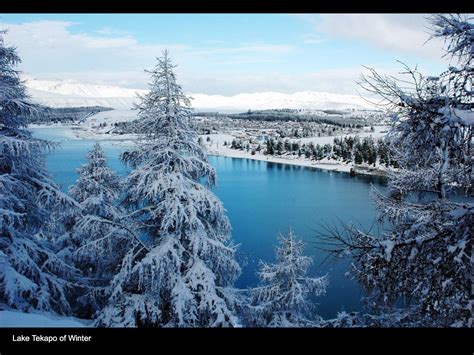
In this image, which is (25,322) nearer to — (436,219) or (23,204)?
(23,204)

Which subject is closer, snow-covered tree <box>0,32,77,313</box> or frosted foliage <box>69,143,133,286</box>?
snow-covered tree <box>0,32,77,313</box>

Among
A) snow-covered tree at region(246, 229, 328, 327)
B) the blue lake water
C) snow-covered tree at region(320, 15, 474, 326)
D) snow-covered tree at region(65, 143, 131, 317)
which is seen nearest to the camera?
snow-covered tree at region(320, 15, 474, 326)
